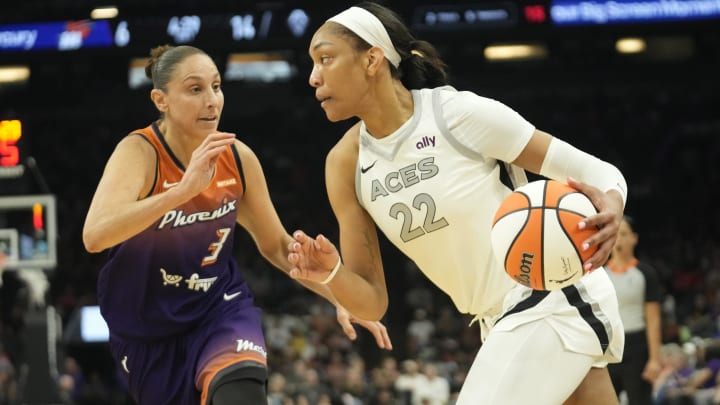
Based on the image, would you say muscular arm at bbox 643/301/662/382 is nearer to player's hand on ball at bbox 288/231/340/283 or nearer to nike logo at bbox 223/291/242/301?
nike logo at bbox 223/291/242/301

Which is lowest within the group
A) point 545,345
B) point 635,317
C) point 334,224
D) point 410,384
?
point 334,224

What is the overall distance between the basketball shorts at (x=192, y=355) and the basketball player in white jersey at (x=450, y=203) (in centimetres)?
51

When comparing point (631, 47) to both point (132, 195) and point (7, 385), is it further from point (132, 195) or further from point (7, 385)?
point (132, 195)

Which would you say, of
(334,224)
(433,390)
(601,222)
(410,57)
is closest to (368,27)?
(410,57)

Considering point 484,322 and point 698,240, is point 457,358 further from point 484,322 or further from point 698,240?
point 484,322

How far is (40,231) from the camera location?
11531 millimetres

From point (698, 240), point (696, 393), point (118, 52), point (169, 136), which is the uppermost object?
point (169, 136)

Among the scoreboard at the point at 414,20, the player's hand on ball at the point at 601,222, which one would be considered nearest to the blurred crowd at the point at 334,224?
the scoreboard at the point at 414,20

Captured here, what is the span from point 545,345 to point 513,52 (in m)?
12.7

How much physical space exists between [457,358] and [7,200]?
8119 millimetres

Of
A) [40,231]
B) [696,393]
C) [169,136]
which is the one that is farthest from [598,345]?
[40,231]

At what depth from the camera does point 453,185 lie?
159 inches

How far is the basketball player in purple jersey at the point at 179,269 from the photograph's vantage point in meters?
4.36

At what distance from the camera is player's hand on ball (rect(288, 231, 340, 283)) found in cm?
390
